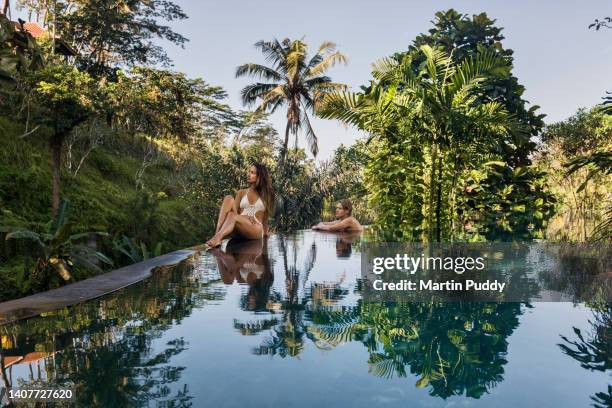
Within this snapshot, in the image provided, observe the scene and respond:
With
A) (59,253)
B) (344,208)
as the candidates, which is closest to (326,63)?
(344,208)

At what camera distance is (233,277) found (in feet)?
17.5

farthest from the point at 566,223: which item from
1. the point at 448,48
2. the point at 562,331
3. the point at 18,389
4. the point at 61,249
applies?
the point at 18,389

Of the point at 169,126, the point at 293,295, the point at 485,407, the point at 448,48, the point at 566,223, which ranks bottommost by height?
the point at 485,407

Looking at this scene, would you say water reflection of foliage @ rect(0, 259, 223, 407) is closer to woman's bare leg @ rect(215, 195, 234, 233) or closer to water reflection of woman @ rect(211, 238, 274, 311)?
water reflection of woman @ rect(211, 238, 274, 311)

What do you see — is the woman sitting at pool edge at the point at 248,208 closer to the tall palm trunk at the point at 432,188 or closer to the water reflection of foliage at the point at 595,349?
the tall palm trunk at the point at 432,188

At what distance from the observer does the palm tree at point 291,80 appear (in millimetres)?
24156

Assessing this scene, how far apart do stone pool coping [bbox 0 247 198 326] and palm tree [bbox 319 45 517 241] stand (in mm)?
3429

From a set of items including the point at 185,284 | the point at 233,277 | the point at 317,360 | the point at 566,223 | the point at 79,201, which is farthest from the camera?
the point at 566,223

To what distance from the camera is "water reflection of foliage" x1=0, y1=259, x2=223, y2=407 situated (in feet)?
7.72

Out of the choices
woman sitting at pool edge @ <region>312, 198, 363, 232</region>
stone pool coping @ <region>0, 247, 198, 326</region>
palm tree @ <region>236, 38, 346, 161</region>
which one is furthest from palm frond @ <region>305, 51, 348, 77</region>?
stone pool coping @ <region>0, 247, 198, 326</region>

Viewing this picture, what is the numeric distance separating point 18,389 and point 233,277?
10.0ft

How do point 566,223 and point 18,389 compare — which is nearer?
point 18,389

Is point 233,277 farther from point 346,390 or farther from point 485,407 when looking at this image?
point 485,407

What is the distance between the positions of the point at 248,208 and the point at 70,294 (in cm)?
426
